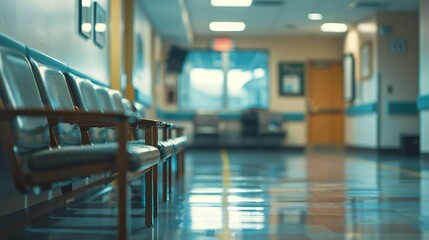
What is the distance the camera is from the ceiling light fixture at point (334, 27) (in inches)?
466

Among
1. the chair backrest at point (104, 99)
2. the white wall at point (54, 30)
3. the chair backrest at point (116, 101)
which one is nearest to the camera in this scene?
the white wall at point (54, 30)

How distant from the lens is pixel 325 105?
13.8 m

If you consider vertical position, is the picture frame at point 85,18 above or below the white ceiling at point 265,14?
below

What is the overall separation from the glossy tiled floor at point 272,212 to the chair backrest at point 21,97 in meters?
0.59

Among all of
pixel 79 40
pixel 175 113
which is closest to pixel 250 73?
pixel 175 113

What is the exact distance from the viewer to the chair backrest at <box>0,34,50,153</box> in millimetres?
2088

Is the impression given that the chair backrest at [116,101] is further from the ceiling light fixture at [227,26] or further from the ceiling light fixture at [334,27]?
the ceiling light fixture at [334,27]

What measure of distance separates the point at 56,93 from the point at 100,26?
262 centimetres

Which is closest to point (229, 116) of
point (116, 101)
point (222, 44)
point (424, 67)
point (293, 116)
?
point (293, 116)

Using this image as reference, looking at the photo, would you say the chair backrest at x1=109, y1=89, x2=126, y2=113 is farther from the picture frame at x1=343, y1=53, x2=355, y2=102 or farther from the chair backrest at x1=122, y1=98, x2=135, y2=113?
the picture frame at x1=343, y1=53, x2=355, y2=102

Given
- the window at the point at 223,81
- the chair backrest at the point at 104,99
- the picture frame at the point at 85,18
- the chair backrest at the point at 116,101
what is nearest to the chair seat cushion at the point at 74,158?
the chair backrest at the point at 104,99

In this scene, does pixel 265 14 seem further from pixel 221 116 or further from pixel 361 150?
pixel 361 150

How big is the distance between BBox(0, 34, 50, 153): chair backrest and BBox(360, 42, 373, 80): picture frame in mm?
9404

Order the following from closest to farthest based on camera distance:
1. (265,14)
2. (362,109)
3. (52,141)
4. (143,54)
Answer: (52,141)
(143,54)
(265,14)
(362,109)
